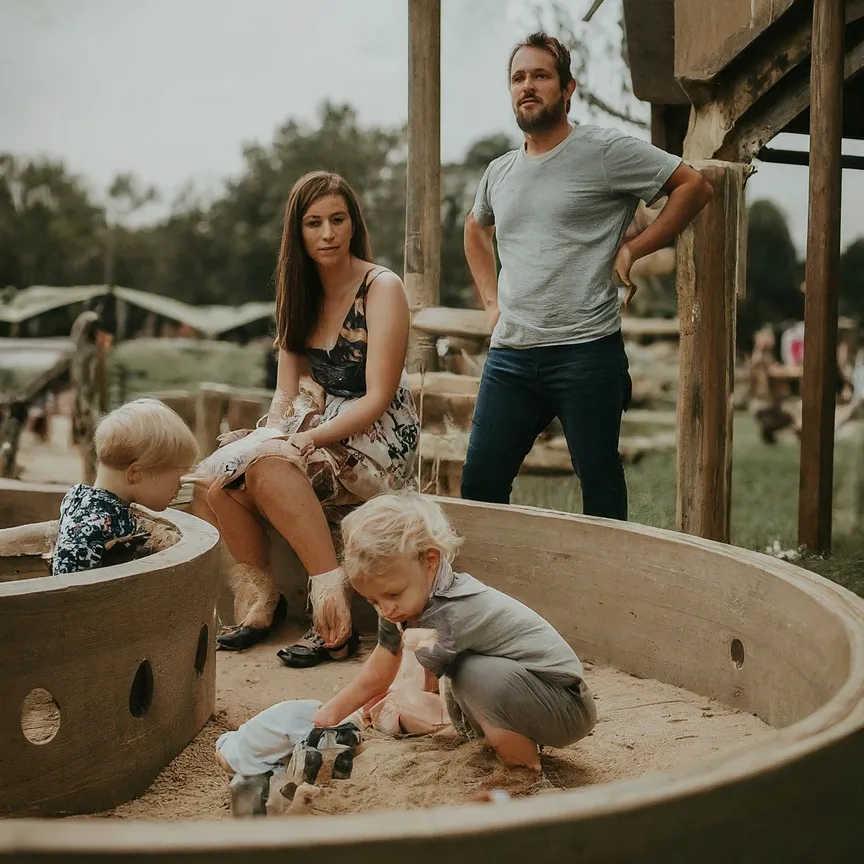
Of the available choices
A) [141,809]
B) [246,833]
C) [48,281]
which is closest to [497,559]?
[141,809]

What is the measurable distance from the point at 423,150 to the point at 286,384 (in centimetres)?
218

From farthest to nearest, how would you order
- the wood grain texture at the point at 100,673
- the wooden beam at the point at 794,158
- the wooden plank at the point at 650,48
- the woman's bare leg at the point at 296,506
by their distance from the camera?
the wooden plank at the point at 650,48 < the wooden beam at the point at 794,158 < the woman's bare leg at the point at 296,506 < the wood grain texture at the point at 100,673

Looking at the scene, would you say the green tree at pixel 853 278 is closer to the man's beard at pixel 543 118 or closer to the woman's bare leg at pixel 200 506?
the man's beard at pixel 543 118

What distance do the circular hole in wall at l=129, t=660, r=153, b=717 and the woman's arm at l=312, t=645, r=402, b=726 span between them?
38 cm

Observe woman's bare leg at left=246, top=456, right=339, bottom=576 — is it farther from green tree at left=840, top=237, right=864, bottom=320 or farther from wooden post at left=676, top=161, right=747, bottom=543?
green tree at left=840, top=237, right=864, bottom=320

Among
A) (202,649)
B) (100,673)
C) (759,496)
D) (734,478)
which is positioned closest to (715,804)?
(100,673)

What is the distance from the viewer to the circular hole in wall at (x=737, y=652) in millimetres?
2556

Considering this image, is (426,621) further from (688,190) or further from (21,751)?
(688,190)

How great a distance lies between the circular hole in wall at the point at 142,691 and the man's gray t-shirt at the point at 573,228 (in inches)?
57.0

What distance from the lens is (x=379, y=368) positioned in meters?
Result: 3.11

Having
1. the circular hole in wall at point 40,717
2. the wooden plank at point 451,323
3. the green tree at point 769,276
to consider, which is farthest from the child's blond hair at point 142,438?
the green tree at point 769,276

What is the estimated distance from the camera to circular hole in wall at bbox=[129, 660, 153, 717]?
2234mm

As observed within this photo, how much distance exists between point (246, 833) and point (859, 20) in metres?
4.22

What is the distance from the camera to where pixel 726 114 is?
4422 mm
